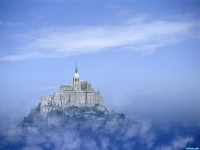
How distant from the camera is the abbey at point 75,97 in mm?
18641

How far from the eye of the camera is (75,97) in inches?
771

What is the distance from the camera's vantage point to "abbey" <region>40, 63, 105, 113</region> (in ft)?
61.2

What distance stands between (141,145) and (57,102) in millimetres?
6293

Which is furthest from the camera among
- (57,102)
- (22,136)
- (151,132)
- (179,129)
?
(57,102)

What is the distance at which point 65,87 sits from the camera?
18.8 m

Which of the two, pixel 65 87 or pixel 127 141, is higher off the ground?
pixel 65 87

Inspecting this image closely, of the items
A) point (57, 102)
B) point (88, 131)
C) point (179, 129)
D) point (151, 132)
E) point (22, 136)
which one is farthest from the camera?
point (57, 102)

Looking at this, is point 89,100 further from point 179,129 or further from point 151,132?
point 179,129

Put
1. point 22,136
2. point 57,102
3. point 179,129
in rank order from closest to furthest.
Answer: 1. point 179,129
2. point 22,136
3. point 57,102

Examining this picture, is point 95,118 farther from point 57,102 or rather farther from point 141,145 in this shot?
point 141,145

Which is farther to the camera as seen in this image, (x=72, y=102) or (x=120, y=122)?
(x=72, y=102)

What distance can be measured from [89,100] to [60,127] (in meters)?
2.16

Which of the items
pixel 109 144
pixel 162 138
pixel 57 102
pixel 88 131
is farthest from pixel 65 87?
pixel 162 138

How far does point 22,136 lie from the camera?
16781mm
